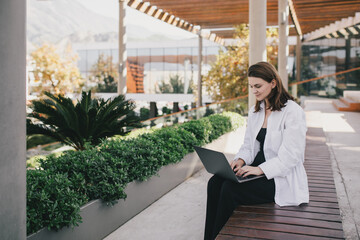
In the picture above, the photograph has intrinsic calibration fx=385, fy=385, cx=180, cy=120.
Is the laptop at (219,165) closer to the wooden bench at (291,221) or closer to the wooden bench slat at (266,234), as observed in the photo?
the wooden bench at (291,221)

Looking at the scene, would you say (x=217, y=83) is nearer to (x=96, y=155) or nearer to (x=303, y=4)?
(x=303, y=4)

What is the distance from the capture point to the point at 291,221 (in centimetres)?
275

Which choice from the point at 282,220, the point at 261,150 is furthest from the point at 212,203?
the point at 282,220

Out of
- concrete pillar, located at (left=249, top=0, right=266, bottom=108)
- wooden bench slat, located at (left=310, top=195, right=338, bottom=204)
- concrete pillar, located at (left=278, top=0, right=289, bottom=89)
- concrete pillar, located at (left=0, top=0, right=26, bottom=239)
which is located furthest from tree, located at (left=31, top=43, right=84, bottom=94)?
concrete pillar, located at (left=0, top=0, right=26, bottom=239)

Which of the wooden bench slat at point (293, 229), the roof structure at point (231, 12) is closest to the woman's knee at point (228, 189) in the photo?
the wooden bench slat at point (293, 229)

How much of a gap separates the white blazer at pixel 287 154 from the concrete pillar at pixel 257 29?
535cm

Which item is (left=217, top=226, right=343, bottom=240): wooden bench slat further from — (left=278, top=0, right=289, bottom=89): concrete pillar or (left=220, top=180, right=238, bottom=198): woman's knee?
(left=278, top=0, right=289, bottom=89): concrete pillar

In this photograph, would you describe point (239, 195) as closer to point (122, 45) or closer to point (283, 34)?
point (122, 45)

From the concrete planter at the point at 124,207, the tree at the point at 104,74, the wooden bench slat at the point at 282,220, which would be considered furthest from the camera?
the tree at the point at 104,74

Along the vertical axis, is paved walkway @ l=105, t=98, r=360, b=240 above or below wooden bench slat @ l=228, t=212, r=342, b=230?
below

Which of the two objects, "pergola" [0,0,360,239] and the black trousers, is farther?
the black trousers

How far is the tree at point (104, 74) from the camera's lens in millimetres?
44409

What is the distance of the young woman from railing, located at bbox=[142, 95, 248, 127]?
5.98 metres

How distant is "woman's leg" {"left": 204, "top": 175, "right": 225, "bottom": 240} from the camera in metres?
3.36
